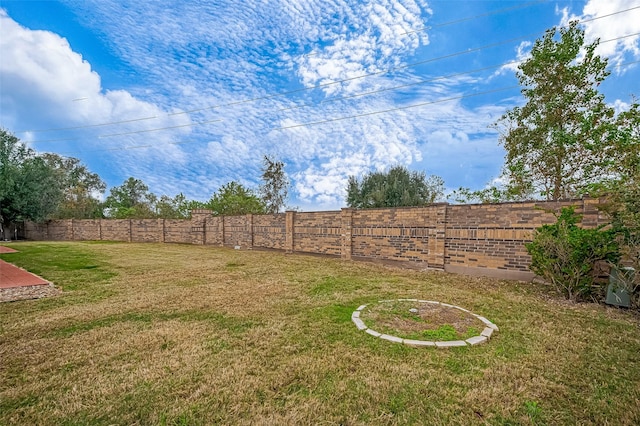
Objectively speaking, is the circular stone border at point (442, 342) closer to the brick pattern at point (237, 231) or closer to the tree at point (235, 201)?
the brick pattern at point (237, 231)

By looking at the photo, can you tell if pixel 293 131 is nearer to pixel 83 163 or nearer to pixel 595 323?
pixel 595 323

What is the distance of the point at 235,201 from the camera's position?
23625mm

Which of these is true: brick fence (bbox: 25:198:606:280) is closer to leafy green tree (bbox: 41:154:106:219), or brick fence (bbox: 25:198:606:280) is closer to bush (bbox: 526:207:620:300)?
bush (bbox: 526:207:620:300)

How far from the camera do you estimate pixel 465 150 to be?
34.4 ft

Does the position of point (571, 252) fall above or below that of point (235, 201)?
below

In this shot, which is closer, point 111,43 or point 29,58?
point 29,58

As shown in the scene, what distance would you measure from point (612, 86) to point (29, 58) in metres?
20.3

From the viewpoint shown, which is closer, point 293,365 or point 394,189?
point 293,365

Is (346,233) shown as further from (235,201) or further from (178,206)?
(178,206)

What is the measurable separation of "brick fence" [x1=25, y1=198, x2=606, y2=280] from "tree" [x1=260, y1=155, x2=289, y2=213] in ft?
39.5

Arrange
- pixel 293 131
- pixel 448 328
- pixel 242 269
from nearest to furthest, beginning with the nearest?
pixel 448 328 → pixel 242 269 → pixel 293 131

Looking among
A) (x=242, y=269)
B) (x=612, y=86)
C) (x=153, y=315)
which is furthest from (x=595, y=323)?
(x=612, y=86)

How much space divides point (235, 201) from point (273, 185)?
4819mm

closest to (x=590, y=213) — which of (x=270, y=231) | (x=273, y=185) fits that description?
(x=270, y=231)
